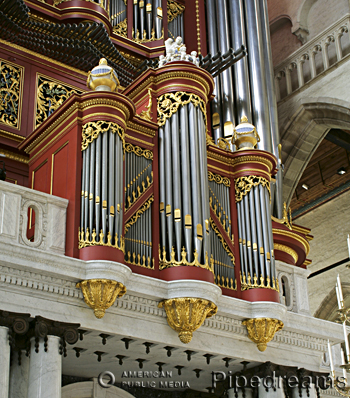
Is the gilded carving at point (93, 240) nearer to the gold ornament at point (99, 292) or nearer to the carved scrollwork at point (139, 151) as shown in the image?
the gold ornament at point (99, 292)

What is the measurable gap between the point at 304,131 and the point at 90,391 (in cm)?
898

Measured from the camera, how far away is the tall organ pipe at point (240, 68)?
1378cm

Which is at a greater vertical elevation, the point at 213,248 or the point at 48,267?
the point at 213,248

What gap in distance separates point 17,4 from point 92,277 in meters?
5.14

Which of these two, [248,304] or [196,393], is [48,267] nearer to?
[248,304]

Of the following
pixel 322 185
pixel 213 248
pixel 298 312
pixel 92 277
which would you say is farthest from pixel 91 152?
pixel 322 185

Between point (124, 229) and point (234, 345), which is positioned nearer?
point (124, 229)

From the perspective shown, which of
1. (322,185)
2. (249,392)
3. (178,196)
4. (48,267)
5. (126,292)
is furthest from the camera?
(322,185)

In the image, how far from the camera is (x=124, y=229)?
861 centimetres

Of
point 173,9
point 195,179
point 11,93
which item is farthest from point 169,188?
point 173,9

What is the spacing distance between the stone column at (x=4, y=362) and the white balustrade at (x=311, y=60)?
426 inches

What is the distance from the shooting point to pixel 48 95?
11273mm

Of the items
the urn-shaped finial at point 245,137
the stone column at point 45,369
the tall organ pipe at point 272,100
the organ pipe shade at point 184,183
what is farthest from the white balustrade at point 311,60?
the stone column at point 45,369

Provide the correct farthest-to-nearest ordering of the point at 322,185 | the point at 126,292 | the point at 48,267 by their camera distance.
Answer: the point at 322,185 < the point at 126,292 < the point at 48,267
